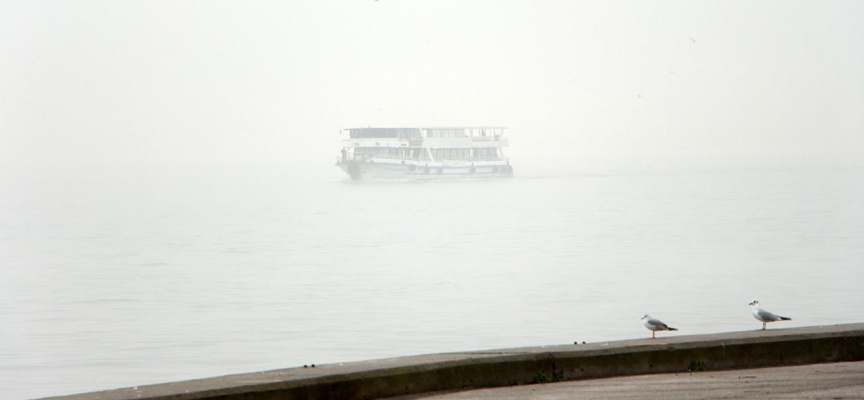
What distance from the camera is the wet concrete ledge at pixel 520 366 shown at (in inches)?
181

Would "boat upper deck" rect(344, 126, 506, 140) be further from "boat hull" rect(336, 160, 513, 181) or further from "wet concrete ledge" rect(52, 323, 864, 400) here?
"wet concrete ledge" rect(52, 323, 864, 400)

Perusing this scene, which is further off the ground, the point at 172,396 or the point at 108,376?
the point at 172,396

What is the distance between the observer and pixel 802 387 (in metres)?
4.98

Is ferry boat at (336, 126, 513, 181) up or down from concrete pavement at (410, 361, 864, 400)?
up

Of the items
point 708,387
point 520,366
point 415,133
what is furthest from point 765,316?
point 415,133

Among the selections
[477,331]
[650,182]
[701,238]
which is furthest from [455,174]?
[477,331]

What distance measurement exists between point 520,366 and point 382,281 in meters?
19.4

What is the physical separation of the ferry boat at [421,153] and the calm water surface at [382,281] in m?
13.7

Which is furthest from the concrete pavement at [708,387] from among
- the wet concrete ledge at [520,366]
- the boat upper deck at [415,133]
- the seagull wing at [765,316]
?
the boat upper deck at [415,133]

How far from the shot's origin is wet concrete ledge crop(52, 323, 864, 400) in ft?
15.1

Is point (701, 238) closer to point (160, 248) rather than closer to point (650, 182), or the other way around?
point (160, 248)

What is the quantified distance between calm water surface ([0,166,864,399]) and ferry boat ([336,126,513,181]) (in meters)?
13.7

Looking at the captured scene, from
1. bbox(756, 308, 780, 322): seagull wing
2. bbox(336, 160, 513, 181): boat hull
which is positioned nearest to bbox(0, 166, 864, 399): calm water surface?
bbox(756, 308, 780, 322): seagull wing

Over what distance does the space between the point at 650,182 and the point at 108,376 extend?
84371mm
